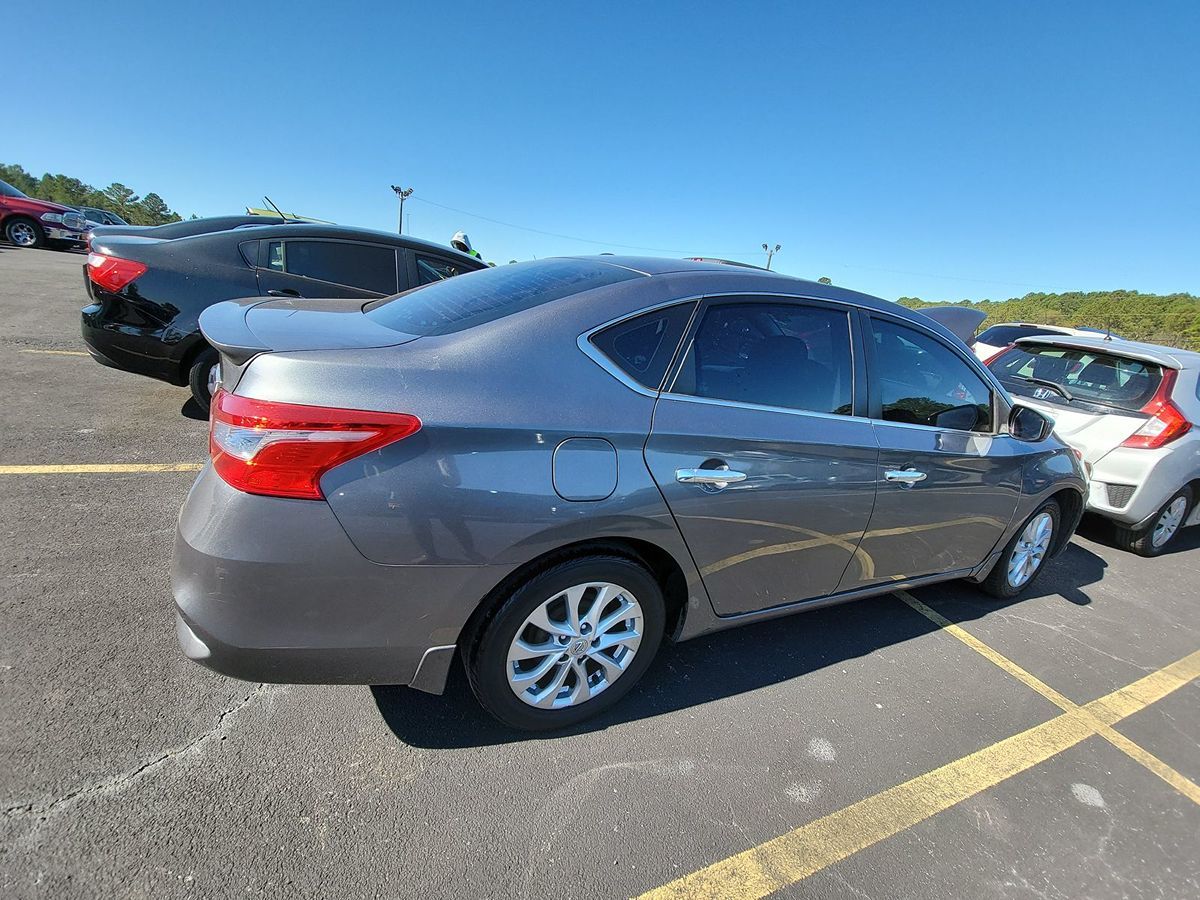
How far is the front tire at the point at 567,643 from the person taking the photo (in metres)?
1.91

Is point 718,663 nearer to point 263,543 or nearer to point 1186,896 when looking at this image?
point 1186,896

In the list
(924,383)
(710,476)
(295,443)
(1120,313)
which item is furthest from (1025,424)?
(1120,313)

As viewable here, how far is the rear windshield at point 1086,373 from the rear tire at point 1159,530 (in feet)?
2.76

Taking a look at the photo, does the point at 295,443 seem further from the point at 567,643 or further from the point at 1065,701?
the point at 1065,701

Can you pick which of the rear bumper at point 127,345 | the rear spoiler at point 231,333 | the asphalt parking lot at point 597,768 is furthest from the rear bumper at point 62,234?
the rear spoiler at point 231,333

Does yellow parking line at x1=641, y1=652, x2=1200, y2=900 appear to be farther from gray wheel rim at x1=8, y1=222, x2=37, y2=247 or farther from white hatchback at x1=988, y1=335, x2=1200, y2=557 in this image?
gray wheel rim at x1=8, y1=222, x2=37, y2=247

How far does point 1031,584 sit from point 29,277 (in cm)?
1401

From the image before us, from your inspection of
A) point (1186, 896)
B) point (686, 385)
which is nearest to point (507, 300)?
point (686, 385)

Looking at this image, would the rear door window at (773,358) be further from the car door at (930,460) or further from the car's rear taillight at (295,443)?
the car's rear taillight at (295,443)

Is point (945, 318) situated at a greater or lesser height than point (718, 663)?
greater

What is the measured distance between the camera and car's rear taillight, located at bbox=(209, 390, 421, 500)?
61.9 inches

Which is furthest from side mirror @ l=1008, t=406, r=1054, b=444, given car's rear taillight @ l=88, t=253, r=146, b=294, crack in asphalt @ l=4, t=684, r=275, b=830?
car's rear taillight @ l=88, t=253, r=146, b=294

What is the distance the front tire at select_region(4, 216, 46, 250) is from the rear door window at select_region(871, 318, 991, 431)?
2017 cm

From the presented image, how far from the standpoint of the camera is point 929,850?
1.90 meters
